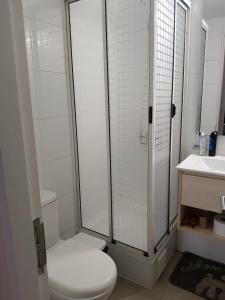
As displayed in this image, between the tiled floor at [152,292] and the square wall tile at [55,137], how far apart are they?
1141 mm

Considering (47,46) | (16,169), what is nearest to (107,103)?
(47,46)

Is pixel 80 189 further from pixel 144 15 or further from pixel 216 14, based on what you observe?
pixel 216 14

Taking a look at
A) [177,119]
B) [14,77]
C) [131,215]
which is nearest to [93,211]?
[131,215]

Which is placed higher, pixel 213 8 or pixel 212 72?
pixel 213 8

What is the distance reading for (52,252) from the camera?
5.17ft

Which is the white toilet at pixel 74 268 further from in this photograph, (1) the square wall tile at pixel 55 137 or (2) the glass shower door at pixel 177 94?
(2) the glass shower door at pixel 177 94

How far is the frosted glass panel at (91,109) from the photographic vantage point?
5.80ft

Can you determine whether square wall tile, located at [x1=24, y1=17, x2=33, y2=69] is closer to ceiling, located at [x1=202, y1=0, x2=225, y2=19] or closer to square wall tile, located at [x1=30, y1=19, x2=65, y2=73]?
square wall tile, located at [x1=30, y1=19, x2=65, y2=73]

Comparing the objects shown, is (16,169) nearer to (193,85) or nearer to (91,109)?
(91,109)

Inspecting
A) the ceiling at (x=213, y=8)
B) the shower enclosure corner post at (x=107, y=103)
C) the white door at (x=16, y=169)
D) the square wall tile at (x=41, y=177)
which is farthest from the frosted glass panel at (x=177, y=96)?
the white door at (x=16, y=169)

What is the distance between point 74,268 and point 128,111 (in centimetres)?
111

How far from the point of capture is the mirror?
1.76 m

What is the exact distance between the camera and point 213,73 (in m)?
1.86

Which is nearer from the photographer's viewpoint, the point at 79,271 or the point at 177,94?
the point at 79,271
